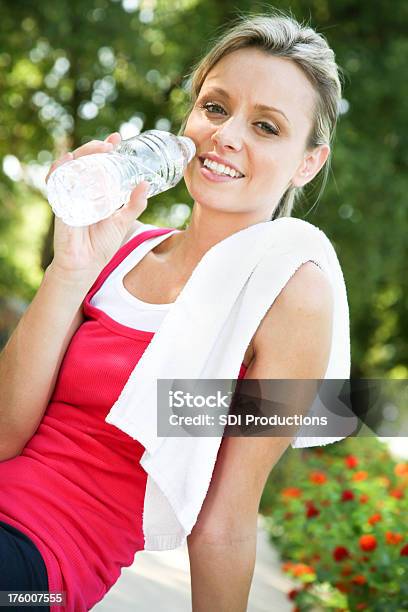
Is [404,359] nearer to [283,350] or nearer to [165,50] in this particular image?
[165,50]

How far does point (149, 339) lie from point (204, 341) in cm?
17

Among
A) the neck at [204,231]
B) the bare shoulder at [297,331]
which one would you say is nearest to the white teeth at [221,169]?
the neck at [204,231]

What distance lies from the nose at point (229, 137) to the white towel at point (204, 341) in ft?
0.68

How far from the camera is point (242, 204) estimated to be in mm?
2158

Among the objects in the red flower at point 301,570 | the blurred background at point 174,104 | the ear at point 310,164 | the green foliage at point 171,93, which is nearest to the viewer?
the ear at point 310,164

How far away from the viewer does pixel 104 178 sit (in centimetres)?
191

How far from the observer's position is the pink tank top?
6.32 ft

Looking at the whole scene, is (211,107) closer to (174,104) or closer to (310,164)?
(310,164)

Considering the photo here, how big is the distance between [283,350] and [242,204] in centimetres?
46

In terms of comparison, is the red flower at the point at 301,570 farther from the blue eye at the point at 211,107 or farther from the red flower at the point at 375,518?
the blue eye at the point at 211,107

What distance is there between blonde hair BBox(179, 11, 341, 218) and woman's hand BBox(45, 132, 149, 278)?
455mm

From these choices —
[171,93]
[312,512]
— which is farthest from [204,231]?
[171,93]

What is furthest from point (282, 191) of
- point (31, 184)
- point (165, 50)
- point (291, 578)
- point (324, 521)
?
point (31, 184)

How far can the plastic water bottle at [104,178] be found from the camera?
189 centimetres
